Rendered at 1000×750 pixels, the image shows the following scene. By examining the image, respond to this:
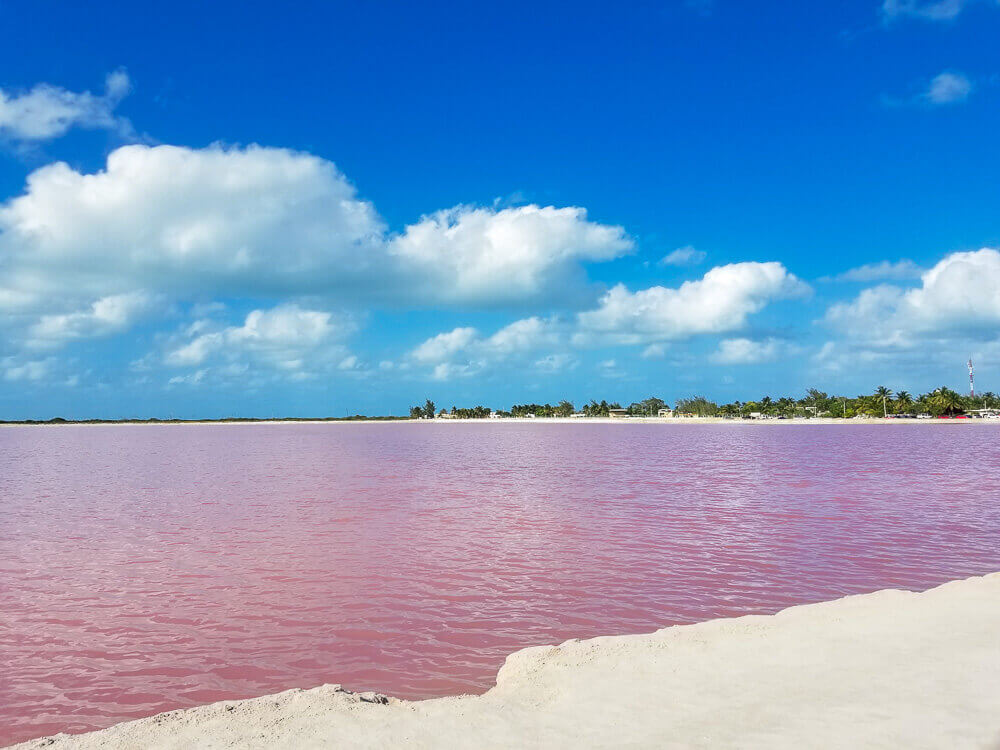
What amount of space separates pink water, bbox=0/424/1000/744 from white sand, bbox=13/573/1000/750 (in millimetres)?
1144

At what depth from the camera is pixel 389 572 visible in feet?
44.0

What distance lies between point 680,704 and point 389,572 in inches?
322

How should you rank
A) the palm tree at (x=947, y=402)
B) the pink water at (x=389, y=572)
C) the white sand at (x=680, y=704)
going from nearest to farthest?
the white sand at (x=680, y=704) < the pink water at (x=389, y=572) < the palm tree at (x=947, y=402)

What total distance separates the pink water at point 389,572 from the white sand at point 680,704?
1.14 m

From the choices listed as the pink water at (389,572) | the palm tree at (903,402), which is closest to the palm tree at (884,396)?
the palm tree at (903,402)

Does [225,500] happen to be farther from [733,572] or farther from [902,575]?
[902,575]

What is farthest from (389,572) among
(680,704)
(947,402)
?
(947,402)

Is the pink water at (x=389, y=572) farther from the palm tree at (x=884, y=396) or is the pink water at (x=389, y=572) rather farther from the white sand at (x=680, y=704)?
the palm tree at (x=884, y=396)

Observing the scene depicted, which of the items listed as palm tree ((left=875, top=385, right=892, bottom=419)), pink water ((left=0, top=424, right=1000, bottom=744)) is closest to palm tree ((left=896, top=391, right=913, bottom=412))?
palm tree ((left=875, top=385, right=892, bottom=419))

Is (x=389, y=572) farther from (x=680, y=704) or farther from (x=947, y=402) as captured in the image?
(x=947, y=402)

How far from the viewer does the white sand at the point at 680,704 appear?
5707mm

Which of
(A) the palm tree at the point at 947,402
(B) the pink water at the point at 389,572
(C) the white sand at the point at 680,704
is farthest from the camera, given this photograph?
(A) the palm tree at the point at 947,402

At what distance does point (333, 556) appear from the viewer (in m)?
14.9

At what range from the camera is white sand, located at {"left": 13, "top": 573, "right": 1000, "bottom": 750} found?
5.71 m
